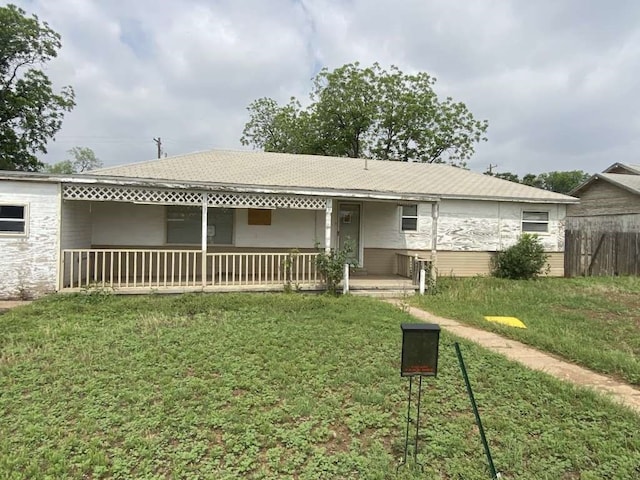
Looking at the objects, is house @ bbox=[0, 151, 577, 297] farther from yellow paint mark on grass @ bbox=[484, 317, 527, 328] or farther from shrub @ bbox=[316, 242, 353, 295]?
yellow paint mark on grass @ bbox=[484, 317, 527, 328]

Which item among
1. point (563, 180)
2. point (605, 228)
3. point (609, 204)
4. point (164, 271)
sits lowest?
point (164, 271)

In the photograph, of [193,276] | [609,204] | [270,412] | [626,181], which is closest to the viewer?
[270,412]

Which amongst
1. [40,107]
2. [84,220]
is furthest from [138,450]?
[40,107]

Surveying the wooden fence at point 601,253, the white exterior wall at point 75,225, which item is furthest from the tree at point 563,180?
the white exterior wall at point 75,225

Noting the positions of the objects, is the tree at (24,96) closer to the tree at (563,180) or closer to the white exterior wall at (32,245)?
the white exterior wall at (32,245)

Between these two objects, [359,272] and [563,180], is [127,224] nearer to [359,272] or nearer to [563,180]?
[359,272]

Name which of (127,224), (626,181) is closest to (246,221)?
(127,224)

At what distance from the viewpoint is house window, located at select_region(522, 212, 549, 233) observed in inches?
549

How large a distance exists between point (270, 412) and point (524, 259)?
11.6 metres

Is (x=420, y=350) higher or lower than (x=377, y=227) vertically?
lower

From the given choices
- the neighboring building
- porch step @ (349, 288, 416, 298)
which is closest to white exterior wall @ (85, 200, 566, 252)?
porch step @ (349, 288, 416, 298)

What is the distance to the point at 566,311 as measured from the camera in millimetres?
8578

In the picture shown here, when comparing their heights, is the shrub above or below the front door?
below

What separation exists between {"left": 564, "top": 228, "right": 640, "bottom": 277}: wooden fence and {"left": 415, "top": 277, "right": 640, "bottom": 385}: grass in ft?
3.91
